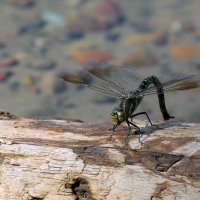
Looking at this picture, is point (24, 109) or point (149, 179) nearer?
point (149, 179)

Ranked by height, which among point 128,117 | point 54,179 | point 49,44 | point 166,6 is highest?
point 166,6

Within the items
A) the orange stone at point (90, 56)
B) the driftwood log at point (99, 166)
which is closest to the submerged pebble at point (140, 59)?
the orange stone at point (90, 56)

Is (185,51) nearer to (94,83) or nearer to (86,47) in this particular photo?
(86,47)

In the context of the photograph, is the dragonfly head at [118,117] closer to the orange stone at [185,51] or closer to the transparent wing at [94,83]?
the transparent wing at [94,83]

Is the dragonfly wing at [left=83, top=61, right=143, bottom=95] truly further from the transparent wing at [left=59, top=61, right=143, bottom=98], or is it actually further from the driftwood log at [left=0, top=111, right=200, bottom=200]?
the driftwood log at [left=0, top=111, right=200, bottom=200]

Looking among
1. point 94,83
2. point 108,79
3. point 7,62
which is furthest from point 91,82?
A: point 7,62

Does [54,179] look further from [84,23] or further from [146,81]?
[84,23]

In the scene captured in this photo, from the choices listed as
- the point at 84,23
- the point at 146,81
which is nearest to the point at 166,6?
the point at 84,23
